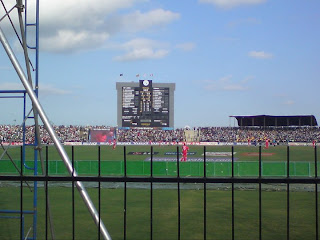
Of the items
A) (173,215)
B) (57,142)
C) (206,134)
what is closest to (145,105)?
(206,134)

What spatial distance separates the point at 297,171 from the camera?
907 inches

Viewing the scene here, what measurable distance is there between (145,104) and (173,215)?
51.7 meters

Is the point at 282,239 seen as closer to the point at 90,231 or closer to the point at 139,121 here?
the point at 90,231

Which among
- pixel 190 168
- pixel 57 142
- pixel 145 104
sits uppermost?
pixel 145 104

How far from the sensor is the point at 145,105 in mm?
65375

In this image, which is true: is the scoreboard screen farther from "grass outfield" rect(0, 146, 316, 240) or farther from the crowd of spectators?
"grass outfield" rect(0, 146, 316, 240)

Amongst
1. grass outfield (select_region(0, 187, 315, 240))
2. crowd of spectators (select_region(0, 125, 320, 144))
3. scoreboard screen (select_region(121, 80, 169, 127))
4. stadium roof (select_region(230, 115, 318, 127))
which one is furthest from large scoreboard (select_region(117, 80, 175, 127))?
grass outfield (select_region(0, 187, 315, 240))

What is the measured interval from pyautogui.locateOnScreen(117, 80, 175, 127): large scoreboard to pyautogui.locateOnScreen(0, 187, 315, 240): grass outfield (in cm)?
4570

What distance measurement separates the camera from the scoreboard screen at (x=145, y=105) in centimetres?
6462

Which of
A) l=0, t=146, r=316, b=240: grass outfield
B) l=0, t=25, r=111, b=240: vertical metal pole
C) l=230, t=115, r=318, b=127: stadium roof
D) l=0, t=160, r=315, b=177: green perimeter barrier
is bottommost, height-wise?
l=0, t=146, r=316, b=240: grass outfield

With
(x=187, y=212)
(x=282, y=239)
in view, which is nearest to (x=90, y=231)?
(x=187, y=212)

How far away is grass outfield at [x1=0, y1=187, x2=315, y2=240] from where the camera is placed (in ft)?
38.1

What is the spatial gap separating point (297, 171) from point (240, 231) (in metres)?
12.6

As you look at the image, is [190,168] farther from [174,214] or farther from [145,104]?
[145,104]
